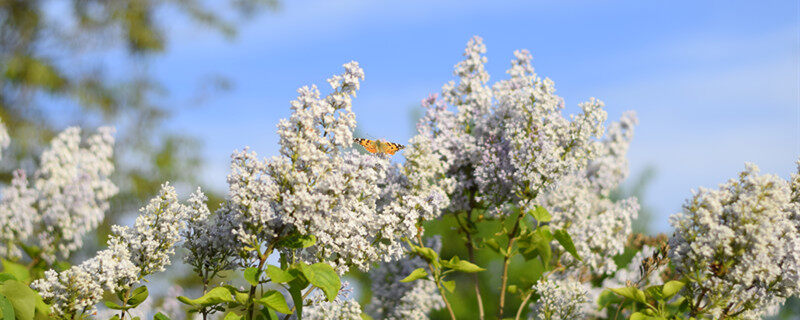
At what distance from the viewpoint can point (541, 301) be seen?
12.6ft

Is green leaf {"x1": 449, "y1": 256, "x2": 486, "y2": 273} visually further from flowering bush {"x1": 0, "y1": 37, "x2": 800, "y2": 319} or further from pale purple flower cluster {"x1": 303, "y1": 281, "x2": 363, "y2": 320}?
pale purple flower cluster {"x1": 303, "y1": 281, "x2": 363, "y2": 320}

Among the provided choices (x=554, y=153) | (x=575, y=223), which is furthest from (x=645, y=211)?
(x=554, y=153)

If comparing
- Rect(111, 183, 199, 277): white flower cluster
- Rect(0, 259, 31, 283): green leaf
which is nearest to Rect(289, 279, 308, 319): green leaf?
Rect(111, 183, 199, 277): white flower cluster

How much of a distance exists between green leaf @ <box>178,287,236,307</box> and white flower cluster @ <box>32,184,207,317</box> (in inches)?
11.4

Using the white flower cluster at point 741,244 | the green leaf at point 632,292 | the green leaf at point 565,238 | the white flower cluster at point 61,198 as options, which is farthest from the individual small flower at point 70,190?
the white flower cluster at point 741,244

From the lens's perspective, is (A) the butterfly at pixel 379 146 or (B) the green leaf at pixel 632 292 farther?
(A) the butterfly at pixel 379 146

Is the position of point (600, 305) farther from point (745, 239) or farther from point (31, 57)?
point (31, 57)

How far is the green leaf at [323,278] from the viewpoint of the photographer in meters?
2.38

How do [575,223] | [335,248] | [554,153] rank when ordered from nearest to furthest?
[335,248] → [554,153] → [575,223]

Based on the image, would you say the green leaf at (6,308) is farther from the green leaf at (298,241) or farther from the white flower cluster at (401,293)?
the white flower cluster at (401,293)

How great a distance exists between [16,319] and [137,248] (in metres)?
0.52

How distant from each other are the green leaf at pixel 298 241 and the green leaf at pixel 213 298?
305mm

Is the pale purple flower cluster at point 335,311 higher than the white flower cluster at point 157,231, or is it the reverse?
the white flower cluster at point 157,231

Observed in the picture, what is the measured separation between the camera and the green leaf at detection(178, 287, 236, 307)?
2529 mm
